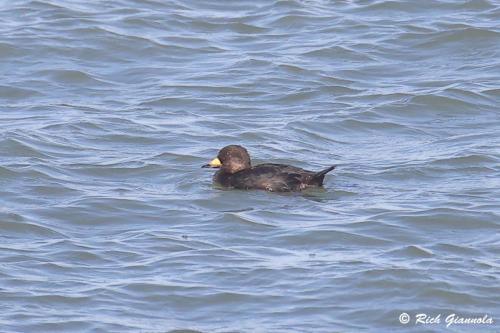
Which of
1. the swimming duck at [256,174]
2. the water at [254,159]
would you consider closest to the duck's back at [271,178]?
the swimming duck at [256,174]

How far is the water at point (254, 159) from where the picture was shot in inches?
364

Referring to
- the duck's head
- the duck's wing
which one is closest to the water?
the duck's wing

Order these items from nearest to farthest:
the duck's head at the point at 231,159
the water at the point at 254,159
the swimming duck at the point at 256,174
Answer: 1. the water at the point at 254,159
2. the swimming duck at the point at 256,174
3. the duck's head at the point at 231,159

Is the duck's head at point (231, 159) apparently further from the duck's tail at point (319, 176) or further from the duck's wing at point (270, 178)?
the duck's tail at point (319, 176)

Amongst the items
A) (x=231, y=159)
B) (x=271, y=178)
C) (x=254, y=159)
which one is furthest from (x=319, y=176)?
(x=254, y=159)

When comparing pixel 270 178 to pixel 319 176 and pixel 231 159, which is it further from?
pixel 231 159

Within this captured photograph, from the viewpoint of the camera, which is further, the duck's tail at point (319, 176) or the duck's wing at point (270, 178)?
the duck's wing at point (270, 178)

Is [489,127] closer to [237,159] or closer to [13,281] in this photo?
[237,159]

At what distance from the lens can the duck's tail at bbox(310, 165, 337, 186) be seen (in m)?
11.9

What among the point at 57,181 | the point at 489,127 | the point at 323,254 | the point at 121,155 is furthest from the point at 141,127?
the point at 323,254

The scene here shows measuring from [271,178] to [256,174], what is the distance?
191 millimetres

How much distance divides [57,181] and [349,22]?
705cm

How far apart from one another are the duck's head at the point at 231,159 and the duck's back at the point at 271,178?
3.4 inches

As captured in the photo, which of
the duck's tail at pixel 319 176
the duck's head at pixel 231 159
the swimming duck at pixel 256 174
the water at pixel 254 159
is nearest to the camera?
the water at pixel 254 159
